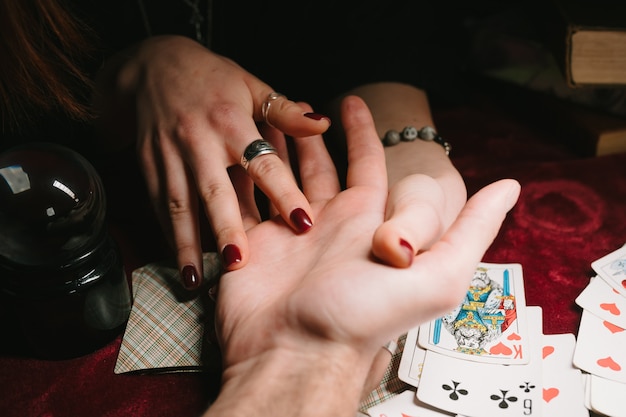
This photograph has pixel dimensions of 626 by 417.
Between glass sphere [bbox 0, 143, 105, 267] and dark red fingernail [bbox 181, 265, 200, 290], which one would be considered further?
dark red fingernail [bbox 181, 265, 200, 290]

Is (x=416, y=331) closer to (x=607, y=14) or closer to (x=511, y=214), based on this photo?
(x=511, y=214)

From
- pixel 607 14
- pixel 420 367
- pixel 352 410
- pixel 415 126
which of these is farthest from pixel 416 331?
pixel 607 14

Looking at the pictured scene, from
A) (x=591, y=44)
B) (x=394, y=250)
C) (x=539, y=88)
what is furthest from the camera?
(x=539, y=88)

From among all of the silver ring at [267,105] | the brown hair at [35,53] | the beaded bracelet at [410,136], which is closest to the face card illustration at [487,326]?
the beaded bracelet at [410,136]

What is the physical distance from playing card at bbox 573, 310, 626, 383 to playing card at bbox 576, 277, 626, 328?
1 centimetres

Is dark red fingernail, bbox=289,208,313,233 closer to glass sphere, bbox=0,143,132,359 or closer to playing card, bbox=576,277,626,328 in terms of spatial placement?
glass sphere, bbox=0,143,132,359

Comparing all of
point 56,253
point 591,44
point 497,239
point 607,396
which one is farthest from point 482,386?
point 591,44

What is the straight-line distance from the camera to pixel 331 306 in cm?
69

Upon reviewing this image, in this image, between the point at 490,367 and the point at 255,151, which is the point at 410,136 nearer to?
the point at 255,151

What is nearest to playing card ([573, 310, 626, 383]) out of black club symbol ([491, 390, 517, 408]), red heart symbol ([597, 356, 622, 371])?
red heart symbol ([597, 356, 622, 371])

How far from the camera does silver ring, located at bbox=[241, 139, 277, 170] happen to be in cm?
93

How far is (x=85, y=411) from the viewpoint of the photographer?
2.79ft

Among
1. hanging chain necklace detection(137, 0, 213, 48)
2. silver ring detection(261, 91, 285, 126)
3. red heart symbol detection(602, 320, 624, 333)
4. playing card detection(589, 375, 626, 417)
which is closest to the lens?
playing card detection(589, 375, 626, 417)

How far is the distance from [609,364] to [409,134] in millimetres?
567
